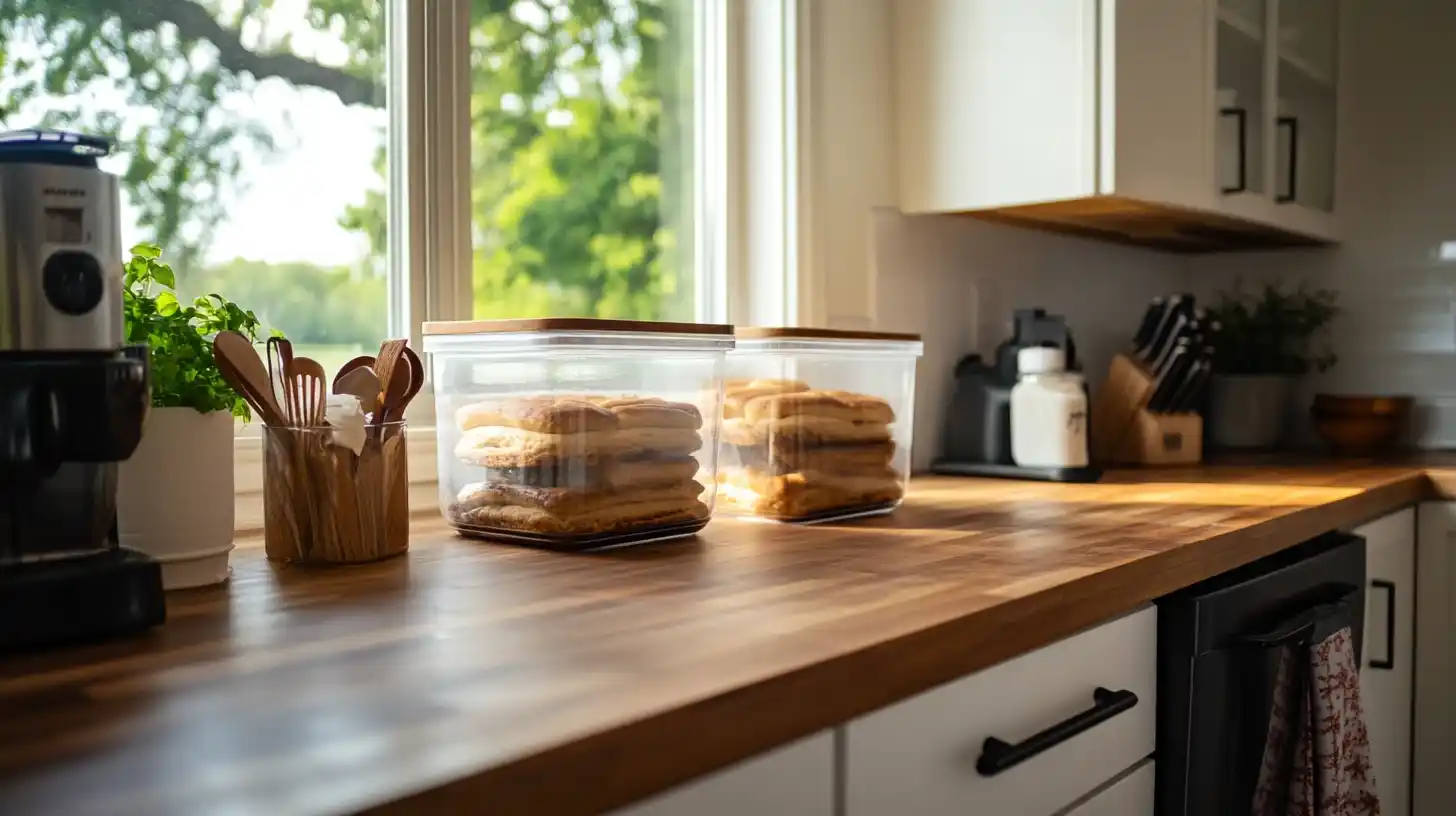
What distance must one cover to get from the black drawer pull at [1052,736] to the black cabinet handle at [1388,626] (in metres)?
0.90

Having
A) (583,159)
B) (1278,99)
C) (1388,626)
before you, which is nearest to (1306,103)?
(1278,99)

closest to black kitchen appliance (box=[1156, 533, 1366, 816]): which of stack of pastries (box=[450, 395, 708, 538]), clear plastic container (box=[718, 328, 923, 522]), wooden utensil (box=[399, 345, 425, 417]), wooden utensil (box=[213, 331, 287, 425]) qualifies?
clear plastic container (box=[718, 328, 923, 522])

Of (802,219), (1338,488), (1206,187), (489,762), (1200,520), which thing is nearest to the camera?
(489,762)

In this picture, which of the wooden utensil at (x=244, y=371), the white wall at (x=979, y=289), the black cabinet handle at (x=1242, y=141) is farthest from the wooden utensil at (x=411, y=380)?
the black cabinet handle at (x=1242, y=141)

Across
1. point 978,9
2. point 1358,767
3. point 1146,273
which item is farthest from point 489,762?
point 1146,273

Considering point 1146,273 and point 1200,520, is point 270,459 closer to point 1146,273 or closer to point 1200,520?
point 1200,520

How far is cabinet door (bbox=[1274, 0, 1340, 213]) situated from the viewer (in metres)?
2.50

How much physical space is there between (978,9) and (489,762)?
1.72 m

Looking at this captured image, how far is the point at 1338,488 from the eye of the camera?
1700 millimetres

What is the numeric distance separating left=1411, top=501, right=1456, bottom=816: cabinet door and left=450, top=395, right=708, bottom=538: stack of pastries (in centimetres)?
133

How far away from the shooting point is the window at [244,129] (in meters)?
1.22

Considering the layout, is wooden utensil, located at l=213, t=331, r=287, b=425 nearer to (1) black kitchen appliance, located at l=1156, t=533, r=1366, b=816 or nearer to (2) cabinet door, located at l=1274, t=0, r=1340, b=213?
(1) black kitchen appliance, located at l=1156, t=533, r=1366, b=816

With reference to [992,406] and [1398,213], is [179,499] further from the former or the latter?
[1398,213]

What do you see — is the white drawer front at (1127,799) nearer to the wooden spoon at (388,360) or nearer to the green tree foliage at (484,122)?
the wooden spoon at (388,360)
